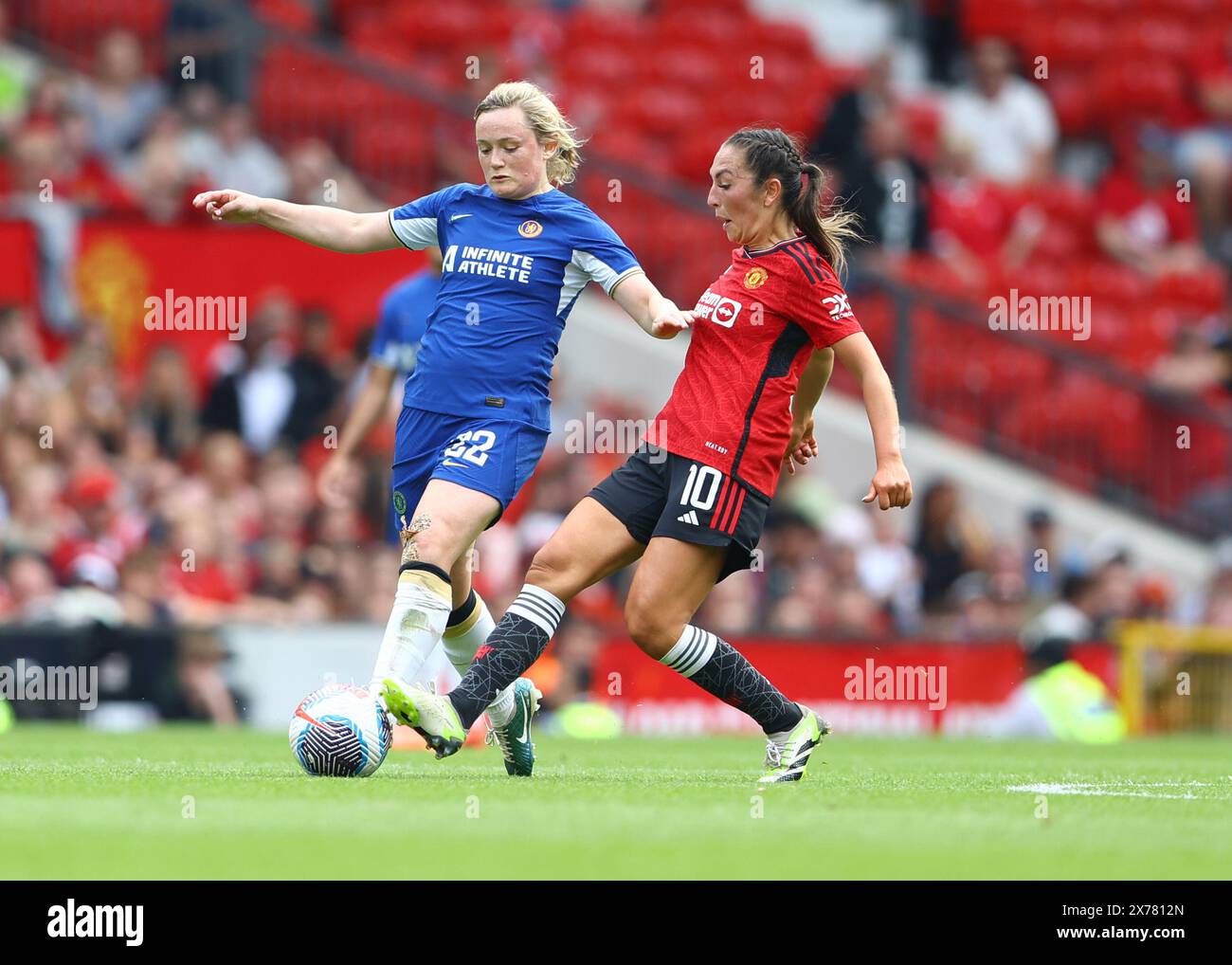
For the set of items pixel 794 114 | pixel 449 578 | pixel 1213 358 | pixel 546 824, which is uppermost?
pixel 794 114

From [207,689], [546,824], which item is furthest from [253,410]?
[546,824]

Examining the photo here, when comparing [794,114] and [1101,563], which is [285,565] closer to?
[1101,563]

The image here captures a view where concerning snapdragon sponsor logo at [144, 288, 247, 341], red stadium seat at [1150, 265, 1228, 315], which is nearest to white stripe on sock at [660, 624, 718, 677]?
snapdragon sponsor logo at [144, 288, 247, 341]

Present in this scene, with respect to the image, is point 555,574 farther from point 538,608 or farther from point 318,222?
point 318,222

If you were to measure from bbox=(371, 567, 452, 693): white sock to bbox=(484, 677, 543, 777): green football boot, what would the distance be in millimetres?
366

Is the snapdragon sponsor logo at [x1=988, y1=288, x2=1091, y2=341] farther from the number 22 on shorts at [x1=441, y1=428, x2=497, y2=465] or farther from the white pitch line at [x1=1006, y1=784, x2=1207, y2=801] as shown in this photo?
the number 22 on shorts at [x1=441, y1=428, x2=497, y2=465]

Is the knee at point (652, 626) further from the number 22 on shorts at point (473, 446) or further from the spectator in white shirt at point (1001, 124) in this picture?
the spectator in white shirt at point (1001, 124)

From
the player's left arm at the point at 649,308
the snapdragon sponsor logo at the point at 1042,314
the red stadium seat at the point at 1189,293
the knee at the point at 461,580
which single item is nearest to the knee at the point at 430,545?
the knee at the point at 461,580

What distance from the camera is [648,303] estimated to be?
6910 mm

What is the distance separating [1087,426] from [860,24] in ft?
21.5

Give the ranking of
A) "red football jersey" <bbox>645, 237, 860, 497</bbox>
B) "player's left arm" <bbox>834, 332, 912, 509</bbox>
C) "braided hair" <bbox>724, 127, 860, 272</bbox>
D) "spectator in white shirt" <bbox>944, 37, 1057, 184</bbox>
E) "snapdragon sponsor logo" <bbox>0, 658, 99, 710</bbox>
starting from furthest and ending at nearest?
"spectator in white shirt" <bbox>944, 37, 1057, 184</bbox> → "snapdragon sponsor logo" <bbox>0, 658, 99, 710</bbox> → "braided hair" <bbox>724, 127, 860, 272</bbox> → "red football jersey" <bbox>645, 237, 860, 497</bbox> → "player's left arm" <bbox>834, 332, 912, 509</bbox>

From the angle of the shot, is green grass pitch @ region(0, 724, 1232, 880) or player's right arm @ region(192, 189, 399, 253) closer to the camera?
green grass pitch @ region(0, 724, 1232, 880)

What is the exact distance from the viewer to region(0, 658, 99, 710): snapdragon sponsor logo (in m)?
12.3

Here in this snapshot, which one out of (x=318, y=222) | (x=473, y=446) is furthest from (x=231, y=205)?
(x=473, y=446)
